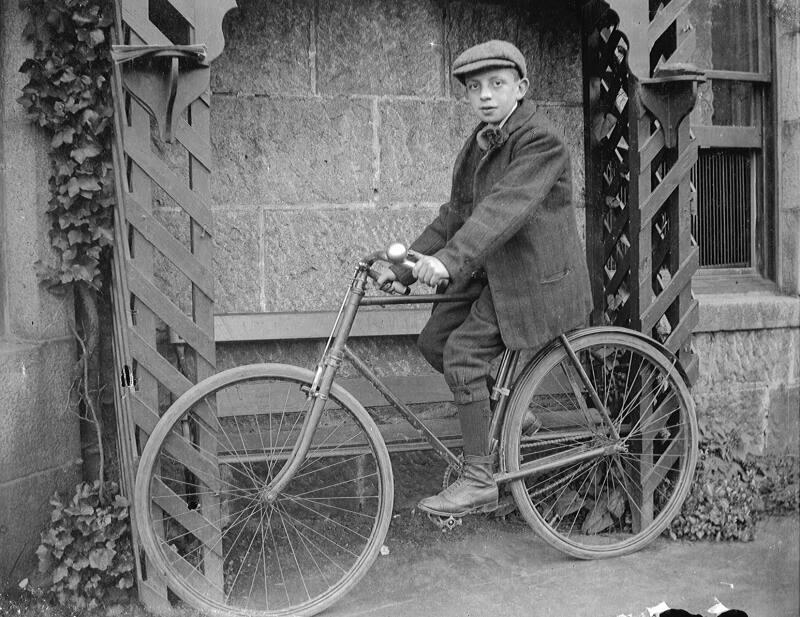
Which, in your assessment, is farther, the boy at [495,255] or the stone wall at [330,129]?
the stone wall at [330,129]

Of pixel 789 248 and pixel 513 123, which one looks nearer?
pixel 513 123

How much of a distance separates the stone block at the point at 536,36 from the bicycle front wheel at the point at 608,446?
5.32 ft

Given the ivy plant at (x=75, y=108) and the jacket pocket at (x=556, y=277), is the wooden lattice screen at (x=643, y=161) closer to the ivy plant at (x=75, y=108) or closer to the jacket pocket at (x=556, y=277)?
the jacket pocket at (x=556, y=277)

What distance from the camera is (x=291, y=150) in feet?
16.1

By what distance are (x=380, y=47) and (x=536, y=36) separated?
95 cm

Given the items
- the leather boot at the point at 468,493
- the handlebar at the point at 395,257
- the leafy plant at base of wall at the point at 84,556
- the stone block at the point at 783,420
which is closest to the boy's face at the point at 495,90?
the handlebar at the point at 395,257

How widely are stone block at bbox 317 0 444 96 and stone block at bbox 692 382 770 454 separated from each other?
255 centimetres

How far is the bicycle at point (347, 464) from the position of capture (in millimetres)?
3867

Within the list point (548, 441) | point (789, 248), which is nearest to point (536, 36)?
point (789, 248)

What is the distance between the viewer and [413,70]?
201 inches

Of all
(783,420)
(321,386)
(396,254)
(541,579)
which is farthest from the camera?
(783,420)

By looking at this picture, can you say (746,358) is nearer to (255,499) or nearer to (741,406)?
(741,406)

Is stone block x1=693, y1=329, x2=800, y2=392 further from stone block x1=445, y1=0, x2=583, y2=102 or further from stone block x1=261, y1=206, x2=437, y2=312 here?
stone block x1=261, y1=206, x2=437, y2=312

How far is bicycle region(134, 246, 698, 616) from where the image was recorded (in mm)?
3867
